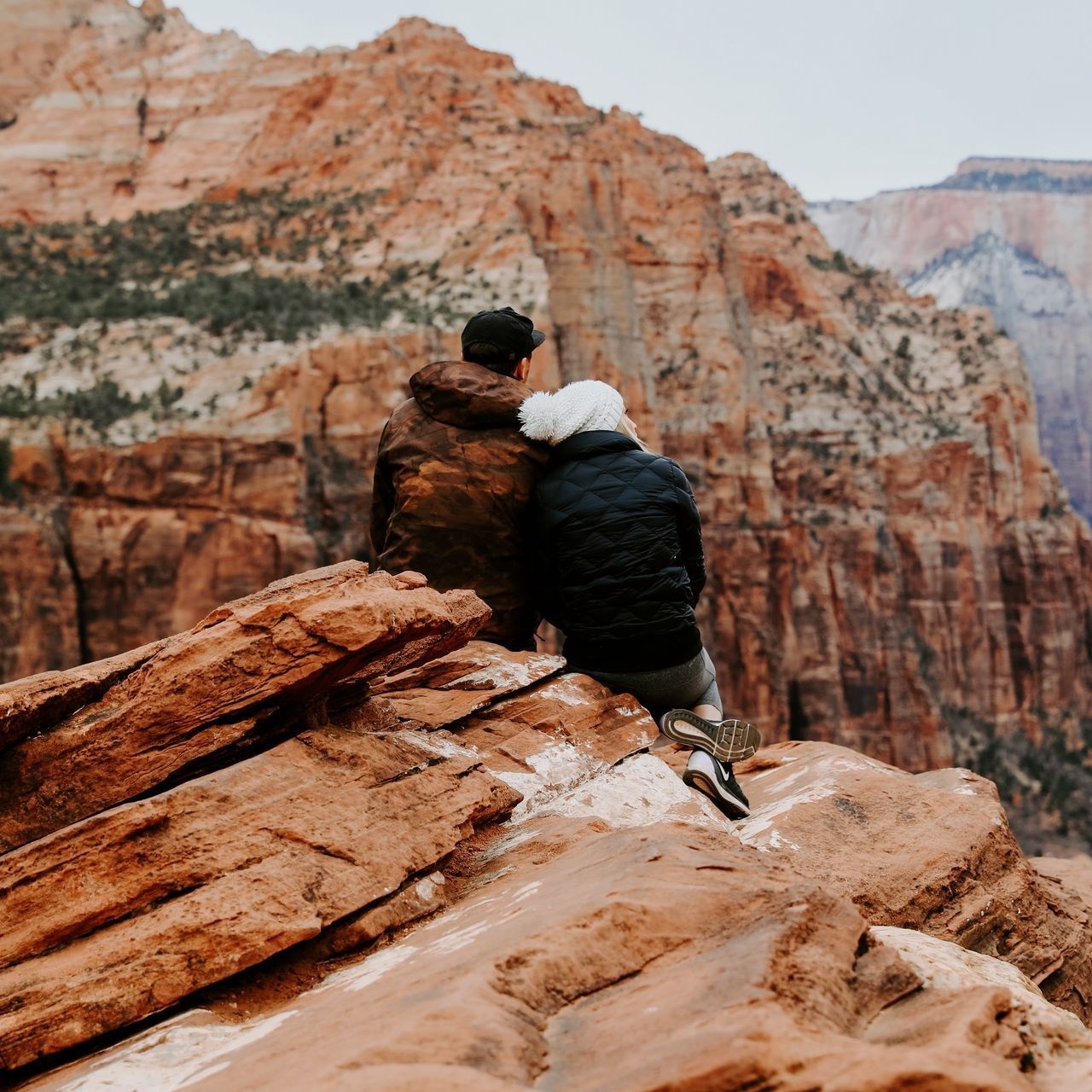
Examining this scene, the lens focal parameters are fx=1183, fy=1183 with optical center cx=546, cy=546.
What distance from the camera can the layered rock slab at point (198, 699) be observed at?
4117mm

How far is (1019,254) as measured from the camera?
415ft

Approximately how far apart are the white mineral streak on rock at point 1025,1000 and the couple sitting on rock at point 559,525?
1592mm

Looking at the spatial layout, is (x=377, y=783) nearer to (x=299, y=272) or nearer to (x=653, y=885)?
(x=653, y=885)

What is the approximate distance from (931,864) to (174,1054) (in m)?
3.27

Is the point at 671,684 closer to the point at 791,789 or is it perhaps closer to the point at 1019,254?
the point at 791,789

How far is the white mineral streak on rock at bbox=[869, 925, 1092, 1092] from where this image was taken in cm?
308

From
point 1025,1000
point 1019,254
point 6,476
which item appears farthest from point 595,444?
point 1019,254

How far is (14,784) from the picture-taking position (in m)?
4.11

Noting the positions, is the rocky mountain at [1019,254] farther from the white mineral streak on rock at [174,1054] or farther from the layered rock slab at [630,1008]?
the white mineral streak on rock at [174,1054]

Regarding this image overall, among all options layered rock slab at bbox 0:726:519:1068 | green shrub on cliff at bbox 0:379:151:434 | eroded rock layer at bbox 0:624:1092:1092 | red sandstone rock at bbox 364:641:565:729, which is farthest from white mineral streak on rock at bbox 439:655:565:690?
green shrub on cliff at bbox 0:379:151:434

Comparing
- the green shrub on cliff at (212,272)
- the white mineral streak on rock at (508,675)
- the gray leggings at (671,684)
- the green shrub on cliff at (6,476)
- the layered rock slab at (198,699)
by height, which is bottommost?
the gray leggings at (671,684)

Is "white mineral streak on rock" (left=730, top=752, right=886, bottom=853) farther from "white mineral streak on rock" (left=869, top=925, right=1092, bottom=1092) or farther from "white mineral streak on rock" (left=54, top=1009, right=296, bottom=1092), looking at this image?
"white mineral streak on rock" (left=54, top=1009, right=296, bottom=1092)

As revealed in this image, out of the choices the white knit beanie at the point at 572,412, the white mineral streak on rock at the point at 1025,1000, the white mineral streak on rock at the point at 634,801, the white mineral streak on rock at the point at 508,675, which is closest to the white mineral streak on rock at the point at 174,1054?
the white mineral streak on rock at the point at 634,801

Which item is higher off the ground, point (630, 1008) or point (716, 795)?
point (630, 1008)
